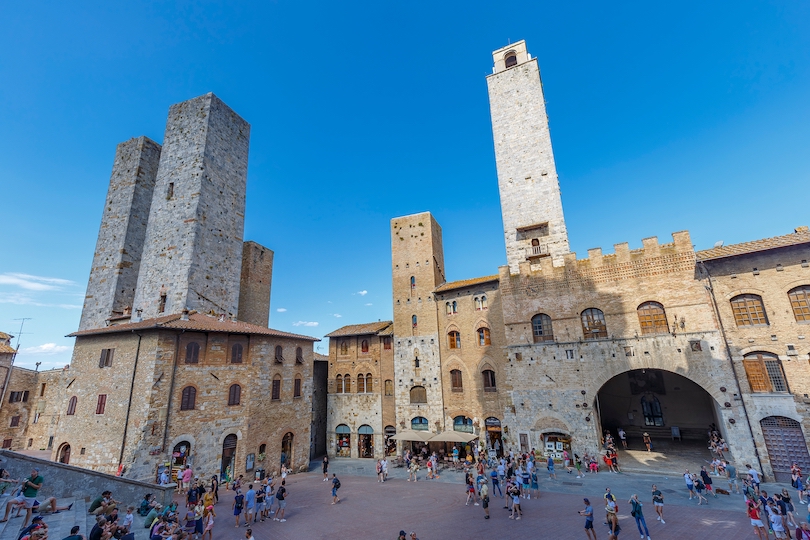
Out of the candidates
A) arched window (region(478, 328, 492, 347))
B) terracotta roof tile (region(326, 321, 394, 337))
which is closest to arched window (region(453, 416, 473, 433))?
arched window (region(478, 328, 492, 347))

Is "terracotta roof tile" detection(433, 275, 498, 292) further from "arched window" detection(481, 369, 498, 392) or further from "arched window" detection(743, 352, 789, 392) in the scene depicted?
"arched window" detection(743, 352, 789, 392)

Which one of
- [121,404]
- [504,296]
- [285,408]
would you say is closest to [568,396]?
[504,296]

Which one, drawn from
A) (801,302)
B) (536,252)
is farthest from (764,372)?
(536,252)

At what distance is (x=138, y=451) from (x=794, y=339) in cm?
3323

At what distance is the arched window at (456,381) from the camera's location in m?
27.5

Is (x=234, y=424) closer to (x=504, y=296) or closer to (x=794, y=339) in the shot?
(x=504, y=296)

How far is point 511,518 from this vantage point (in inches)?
560

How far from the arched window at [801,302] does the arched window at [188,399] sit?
105 ft

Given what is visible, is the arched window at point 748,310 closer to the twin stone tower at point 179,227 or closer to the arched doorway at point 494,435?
the arched doorway at point 494,435

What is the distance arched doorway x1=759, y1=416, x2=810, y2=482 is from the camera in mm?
17203

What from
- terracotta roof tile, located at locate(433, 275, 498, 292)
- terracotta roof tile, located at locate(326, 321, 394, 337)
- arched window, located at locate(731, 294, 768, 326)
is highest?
terracotta roof tile, located at locate(433, 275, 498, 292)

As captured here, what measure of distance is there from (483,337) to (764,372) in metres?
15.5

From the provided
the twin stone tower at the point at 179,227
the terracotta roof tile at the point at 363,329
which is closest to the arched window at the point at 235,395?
the twin stone tower at the point at 179,227

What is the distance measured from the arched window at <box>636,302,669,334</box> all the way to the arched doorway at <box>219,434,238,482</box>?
2534cm
